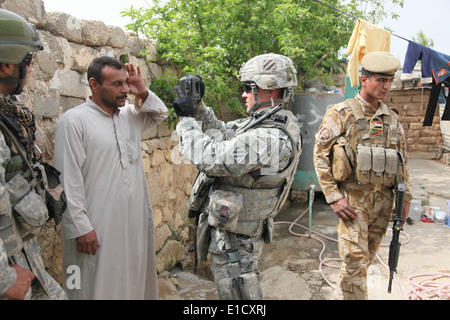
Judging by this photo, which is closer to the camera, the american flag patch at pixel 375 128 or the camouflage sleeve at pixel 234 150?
the camouflage sleeve at pixel 234 150

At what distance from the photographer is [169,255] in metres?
4.17

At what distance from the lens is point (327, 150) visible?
3021 mm

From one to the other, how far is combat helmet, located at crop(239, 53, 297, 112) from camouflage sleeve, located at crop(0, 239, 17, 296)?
1.55m

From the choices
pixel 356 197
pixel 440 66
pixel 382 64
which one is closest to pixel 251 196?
pixel 356 197

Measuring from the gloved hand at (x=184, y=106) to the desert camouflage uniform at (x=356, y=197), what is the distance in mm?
1329

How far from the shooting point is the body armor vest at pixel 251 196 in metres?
2.16

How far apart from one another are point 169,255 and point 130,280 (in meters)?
1.76

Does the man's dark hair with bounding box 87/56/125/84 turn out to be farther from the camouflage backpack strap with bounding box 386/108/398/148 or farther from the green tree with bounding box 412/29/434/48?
the green tree with bounding box 412/29/434/48

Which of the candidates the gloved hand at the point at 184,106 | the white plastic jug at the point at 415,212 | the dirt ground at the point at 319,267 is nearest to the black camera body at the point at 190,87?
the gloved hand at the point at 184,106

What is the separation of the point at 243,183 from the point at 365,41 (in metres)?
3.86

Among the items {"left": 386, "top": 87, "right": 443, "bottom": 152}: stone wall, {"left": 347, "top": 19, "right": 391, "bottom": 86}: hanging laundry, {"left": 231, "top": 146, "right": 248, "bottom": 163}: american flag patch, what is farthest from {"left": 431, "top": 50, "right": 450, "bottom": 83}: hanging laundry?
{"left": 386, "top": 87, "right": 443, "bottom": 152}: stone wall

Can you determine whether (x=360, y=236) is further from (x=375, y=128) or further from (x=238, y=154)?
(x=238, y=154)

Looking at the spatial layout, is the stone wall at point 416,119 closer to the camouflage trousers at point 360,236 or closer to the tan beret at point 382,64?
the tan beret at point 382,64
